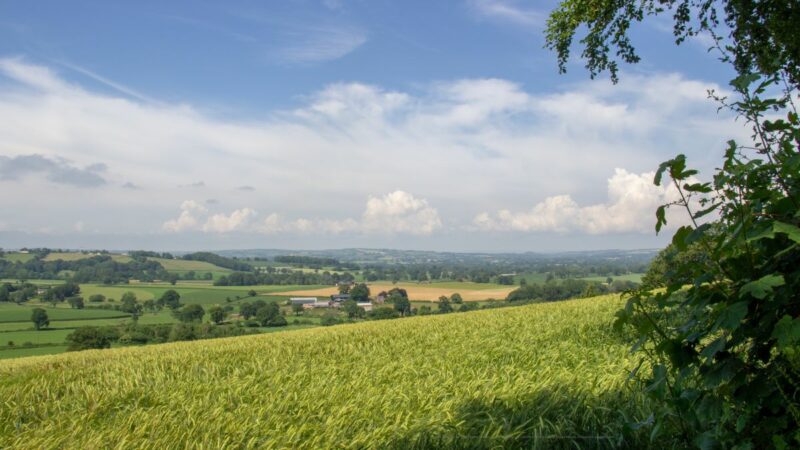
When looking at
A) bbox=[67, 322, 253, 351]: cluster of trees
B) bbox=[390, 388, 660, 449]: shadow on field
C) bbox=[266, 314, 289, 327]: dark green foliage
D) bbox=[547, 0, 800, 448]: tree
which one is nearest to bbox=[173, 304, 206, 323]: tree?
bbox=[266, 314, 289, 327]: dark green foliage

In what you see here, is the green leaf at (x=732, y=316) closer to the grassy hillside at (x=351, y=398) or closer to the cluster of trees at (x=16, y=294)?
the grassy hillside at (x=351, y=398)

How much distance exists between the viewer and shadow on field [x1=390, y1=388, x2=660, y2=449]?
4086mm

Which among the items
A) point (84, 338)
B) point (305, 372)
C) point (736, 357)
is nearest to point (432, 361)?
point (305, 372)

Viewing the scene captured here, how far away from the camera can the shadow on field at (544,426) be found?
4086 millimetres

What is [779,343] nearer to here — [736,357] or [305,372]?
[736,357]

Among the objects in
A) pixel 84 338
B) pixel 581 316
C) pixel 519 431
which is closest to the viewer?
pixel 519 431

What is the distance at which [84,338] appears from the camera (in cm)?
3894

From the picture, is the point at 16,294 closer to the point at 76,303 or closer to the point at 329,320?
the point at 76,303

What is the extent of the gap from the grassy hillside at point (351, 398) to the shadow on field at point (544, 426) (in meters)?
0.01

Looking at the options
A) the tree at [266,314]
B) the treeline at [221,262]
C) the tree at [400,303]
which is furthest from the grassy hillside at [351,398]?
the treeline at [221,262]

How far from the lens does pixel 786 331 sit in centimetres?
202

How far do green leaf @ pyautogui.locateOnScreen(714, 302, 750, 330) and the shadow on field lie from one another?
1.94 metres

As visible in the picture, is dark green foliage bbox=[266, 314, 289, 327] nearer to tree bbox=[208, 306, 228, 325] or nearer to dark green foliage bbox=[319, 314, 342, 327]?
dark green foliage bbox=[319, 314, 342, 327]

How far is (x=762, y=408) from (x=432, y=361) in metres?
5.82
